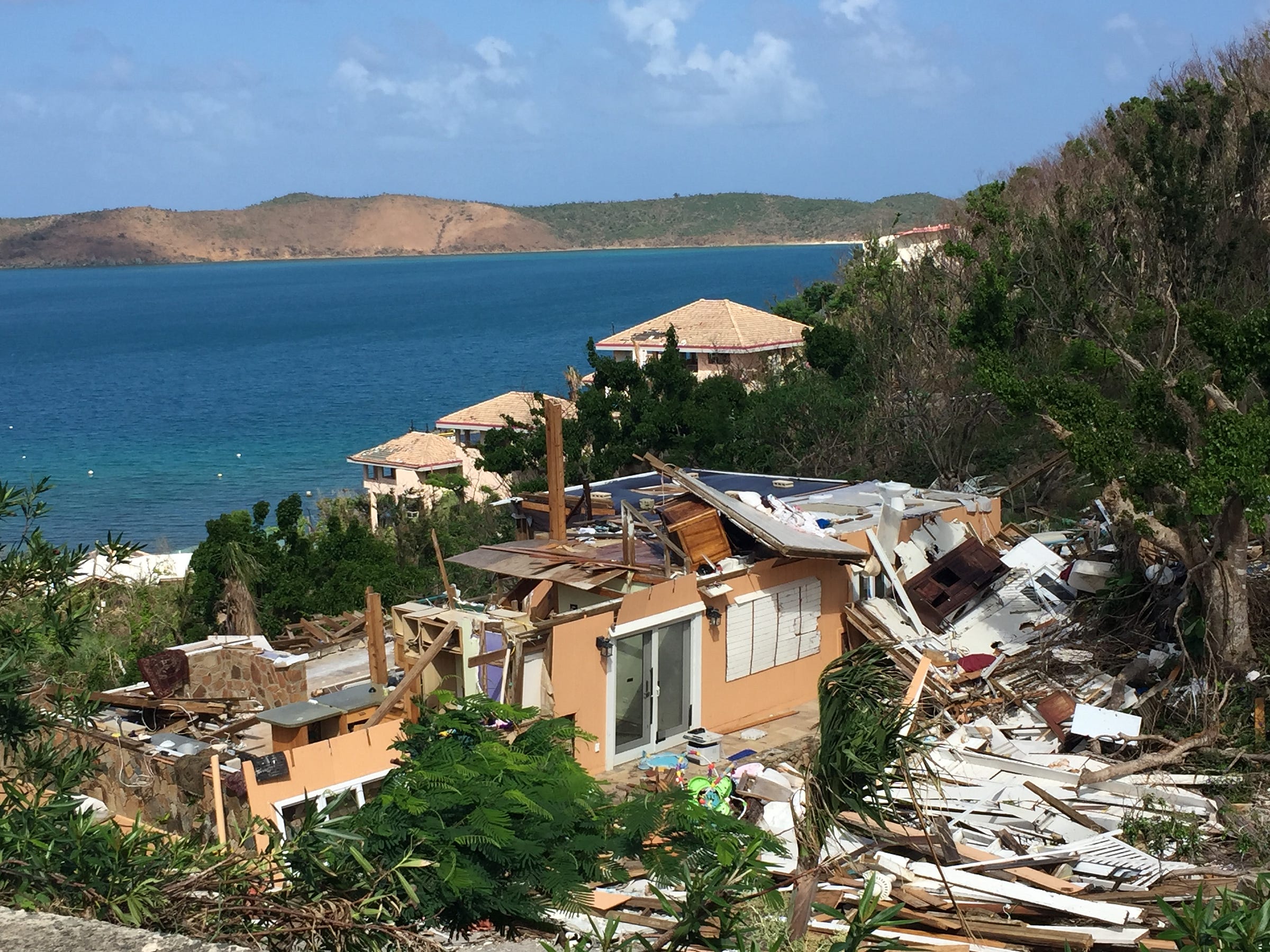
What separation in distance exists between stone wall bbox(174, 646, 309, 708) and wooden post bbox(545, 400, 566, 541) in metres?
3.83

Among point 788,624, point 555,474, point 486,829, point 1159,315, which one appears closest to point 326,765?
point 555,474

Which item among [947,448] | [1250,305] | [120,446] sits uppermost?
[1250,305]

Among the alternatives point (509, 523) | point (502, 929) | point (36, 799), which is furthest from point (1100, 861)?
point (509, 523)

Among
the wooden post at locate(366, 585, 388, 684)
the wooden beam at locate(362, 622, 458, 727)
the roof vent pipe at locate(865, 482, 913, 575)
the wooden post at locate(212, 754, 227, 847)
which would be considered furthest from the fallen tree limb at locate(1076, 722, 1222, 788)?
the wooden post at locate(212, 754, 227, 847)

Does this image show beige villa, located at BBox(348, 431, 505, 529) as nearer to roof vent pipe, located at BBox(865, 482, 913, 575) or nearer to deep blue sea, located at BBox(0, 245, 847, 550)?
deep blue sea, located at BBox(0, 245, 847, 550)

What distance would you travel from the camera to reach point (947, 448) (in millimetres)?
29125

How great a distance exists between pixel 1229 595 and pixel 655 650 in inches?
264

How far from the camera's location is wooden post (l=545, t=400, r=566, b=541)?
679 inches

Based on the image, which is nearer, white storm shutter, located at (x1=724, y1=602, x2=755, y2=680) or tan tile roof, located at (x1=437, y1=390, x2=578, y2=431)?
white storm shutter, located at (x1=724, y1=602, x2=755, y2=680)

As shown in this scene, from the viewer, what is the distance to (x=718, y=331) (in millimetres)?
50938

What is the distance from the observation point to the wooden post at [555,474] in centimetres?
1723

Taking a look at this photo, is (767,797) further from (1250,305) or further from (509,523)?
(1250,305)

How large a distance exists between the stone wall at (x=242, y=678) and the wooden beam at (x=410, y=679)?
1868 millimetres

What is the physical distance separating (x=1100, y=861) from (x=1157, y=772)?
302 cm
